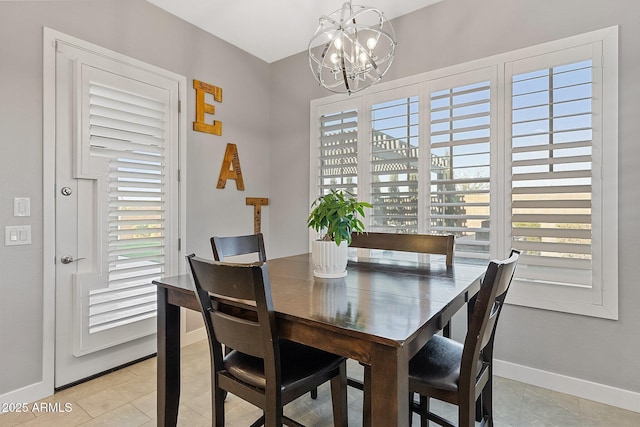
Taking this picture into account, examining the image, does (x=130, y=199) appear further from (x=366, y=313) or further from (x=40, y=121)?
(x=366, y=313)

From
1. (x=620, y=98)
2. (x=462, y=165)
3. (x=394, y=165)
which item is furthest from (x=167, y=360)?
(x=620, y=98)

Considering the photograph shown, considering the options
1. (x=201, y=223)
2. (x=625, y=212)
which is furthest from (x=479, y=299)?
(x=201, y=223)

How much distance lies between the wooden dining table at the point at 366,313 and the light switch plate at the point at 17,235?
3.72ft

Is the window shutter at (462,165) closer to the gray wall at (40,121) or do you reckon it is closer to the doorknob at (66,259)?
the gray wall at (40,121)

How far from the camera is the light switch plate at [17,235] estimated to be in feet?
6.42

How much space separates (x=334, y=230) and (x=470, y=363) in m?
A: 0.78

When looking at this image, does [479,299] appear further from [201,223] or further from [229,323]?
[201,223]

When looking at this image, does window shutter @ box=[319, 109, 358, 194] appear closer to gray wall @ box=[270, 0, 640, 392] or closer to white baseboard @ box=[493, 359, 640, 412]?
gray wall @ box=[270, 0, 640, 392]

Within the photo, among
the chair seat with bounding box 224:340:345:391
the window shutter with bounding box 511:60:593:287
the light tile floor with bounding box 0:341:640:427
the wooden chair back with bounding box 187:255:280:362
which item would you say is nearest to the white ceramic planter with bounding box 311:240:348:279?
the chair seat with bounding box 224:340:345:391

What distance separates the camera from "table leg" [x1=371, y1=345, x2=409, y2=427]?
3.08ft

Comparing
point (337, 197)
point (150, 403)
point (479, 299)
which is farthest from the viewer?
point (150, 403)

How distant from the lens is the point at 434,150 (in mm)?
2621

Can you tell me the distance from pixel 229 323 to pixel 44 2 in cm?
235

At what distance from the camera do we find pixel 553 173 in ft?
7.10
